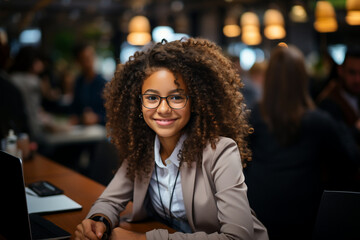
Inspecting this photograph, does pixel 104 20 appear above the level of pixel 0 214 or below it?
above

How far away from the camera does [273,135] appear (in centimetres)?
276

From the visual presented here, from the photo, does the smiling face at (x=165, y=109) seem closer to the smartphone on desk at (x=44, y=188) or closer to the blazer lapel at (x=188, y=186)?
the blazer lapel at (x=188, y=186)

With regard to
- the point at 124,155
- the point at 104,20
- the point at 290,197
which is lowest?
the point at 290,197

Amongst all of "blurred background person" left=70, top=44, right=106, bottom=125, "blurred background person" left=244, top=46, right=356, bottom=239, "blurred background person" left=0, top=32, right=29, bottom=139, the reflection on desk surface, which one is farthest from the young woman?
"blurred background person" left=70, top=44, right=106, bottom=125

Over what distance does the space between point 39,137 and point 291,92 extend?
10.0 feet

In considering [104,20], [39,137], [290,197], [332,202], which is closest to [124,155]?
[332,202]

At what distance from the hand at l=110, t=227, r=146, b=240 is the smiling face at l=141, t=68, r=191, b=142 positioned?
15.4 inches

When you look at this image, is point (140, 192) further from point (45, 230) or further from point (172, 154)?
point (45, 230)

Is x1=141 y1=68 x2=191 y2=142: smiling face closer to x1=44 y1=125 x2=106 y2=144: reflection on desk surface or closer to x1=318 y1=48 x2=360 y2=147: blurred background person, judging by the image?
x1=318 y1=48 x2=360 y2=147: blurred background person

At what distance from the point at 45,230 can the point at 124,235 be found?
1.06 feet

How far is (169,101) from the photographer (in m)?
1.53

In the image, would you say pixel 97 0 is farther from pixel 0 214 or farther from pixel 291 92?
pixel 0 214

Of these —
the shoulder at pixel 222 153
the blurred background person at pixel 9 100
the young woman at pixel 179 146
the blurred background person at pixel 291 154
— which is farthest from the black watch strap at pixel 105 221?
the blurred background person at pixel 9 100

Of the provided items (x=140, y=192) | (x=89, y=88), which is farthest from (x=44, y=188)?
(x=89, y=88)
